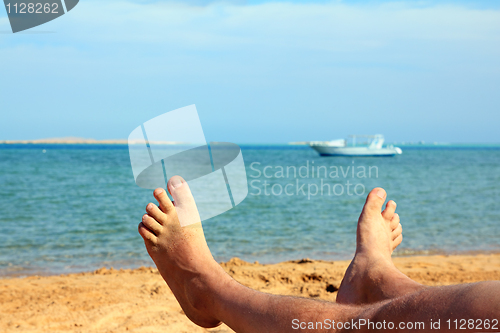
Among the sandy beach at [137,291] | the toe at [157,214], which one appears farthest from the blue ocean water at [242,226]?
the toe at [157,214]

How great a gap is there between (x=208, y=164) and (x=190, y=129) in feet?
1.34

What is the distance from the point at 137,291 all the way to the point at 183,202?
99 cm

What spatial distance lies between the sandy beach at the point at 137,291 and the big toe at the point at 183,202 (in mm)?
549

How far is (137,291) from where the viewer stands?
8.33 ft

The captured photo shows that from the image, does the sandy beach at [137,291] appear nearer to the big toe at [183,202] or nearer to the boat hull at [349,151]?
the big toe at [183,202]

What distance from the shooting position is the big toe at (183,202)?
1856 millimetres

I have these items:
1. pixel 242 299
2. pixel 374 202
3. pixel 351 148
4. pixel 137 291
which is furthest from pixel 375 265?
pixel 351 148

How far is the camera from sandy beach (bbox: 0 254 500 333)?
6.57 feet

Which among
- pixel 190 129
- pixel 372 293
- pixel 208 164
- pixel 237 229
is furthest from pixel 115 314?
pixel 237 229

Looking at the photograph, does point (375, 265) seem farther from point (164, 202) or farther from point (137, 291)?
point (137, 291)

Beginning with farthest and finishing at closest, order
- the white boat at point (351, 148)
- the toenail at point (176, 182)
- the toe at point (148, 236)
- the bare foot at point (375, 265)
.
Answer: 1. the white boat at point (351, 148)
2. the toenail at point (176, 182)
3. the toe at point (148, 236)
4. the bare foot at point (375, 265)

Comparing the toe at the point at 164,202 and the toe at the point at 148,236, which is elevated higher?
the toe at the point at 164,202

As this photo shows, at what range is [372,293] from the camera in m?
1.46

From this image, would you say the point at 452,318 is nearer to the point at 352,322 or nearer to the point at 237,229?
the point at 352,322
